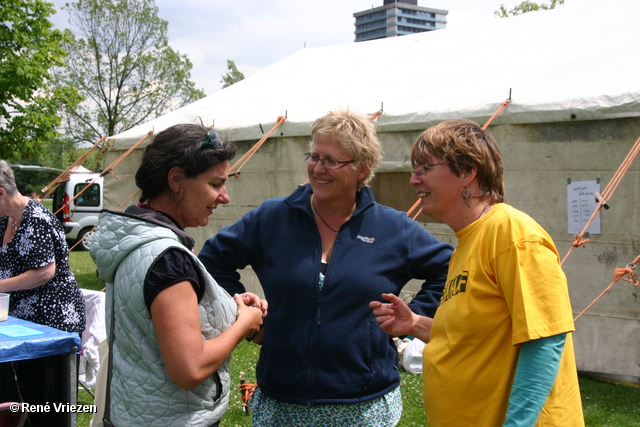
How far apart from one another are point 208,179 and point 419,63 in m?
6.34

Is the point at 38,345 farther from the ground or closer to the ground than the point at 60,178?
closer to the ground

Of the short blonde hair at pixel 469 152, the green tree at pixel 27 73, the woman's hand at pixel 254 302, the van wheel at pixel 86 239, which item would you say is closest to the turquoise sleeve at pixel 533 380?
the short blonde hair at pixel 469 152

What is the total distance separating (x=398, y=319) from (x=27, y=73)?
14037mm

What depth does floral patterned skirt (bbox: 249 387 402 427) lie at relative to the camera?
2189mm

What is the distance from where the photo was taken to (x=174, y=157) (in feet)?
6.20

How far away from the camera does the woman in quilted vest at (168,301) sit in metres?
1.66

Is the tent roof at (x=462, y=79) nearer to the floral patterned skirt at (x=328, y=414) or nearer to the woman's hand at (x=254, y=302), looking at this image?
the woman's hand at (x=254, y=302)

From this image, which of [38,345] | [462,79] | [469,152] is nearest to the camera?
[469,152]

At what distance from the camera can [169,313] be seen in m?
1.63

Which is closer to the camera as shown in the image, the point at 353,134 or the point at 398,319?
the point at 398,319

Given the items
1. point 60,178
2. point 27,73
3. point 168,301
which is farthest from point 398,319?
point 27,73

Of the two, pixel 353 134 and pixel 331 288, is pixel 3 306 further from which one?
pixel 353 134

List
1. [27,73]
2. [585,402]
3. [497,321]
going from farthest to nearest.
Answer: [27,73] → [585,402] → [497,321]

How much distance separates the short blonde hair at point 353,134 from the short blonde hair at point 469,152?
0.49m
